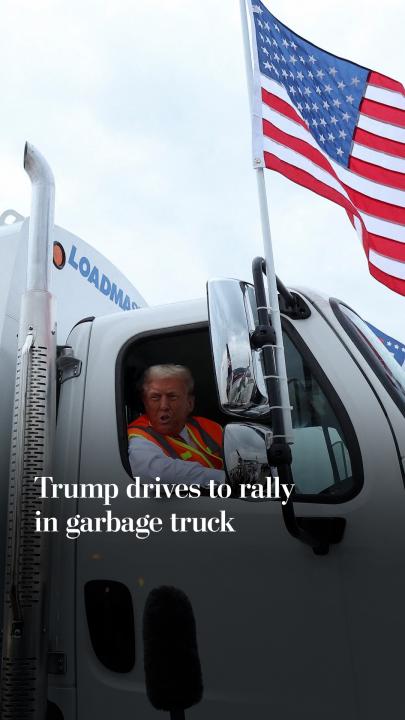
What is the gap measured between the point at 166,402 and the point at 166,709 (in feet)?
3.34

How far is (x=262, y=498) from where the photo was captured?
1.99 metres

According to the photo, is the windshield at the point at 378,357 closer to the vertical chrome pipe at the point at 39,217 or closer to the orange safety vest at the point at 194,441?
the orange safety vest at the point at 194,441

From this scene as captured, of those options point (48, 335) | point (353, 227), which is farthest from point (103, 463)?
point (353, 227)

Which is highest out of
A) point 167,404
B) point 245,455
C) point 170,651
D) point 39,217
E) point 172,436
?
point 39,217

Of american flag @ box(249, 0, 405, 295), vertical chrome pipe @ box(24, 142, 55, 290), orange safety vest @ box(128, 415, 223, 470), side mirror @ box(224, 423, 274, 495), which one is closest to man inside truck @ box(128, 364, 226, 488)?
orange safety vest @ box(128, 415, 223, 470)

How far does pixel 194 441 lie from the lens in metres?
2.42

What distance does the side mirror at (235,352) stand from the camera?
1.79 m

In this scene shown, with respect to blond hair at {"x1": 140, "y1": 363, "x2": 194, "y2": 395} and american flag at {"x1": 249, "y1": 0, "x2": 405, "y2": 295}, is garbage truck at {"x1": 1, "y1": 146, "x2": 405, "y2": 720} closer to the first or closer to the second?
blond hair at {"x1": 140, "y1": 363, "x2": 194, "y2": 395}

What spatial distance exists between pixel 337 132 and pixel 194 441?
165 centimetres

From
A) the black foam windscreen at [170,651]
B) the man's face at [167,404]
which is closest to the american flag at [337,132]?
the man's face at [167,404]

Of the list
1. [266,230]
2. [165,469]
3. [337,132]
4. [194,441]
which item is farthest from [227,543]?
[337,132]

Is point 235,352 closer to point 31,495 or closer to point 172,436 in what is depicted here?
point 172,436

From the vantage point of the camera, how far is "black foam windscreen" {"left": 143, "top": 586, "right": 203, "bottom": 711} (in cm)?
200

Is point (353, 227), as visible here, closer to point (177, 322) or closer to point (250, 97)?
point (250, 97)
